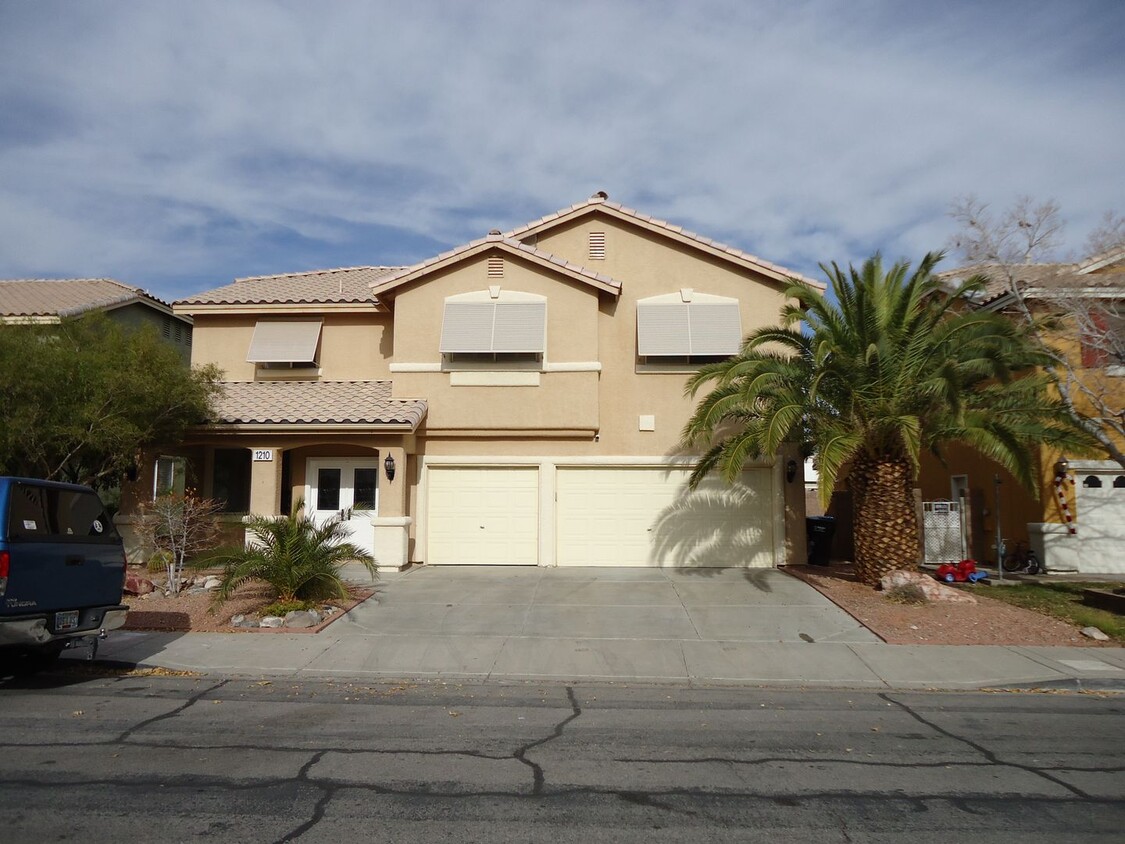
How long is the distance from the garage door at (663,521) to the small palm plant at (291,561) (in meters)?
5.74

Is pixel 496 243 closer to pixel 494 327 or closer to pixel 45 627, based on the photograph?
pixel 494 327

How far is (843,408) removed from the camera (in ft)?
44.7

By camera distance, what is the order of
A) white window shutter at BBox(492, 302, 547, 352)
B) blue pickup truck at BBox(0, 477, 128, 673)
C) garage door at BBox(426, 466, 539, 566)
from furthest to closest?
garage door at BBox(426, 466, 539, 566), white window shutter at BBox(492, 302, 547, 352), blue pickup truck at BBox(0, 477, 128, 673)

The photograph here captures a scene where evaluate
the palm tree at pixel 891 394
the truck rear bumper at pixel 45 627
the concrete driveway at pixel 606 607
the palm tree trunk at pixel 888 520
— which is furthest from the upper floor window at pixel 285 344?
the palm tree trunk at pixel 888 520

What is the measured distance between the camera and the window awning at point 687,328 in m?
17.0

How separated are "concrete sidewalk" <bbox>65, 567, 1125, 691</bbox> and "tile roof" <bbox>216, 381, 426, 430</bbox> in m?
3.67

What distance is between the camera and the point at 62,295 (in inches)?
890

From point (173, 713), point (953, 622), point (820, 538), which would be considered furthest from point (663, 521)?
point (173, 713)

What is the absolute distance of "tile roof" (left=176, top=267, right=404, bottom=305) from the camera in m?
18.4

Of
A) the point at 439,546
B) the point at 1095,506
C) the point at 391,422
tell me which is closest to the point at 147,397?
the point at 391,422

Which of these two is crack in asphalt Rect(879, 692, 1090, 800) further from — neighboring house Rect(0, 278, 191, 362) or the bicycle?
neighboring house Rect(0, 278, 191, 362)

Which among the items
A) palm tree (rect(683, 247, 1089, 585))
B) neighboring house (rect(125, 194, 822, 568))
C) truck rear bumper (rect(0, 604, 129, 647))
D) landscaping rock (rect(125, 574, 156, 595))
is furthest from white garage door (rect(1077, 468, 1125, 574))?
landscaping rock (rect(125, 574, 156, 595))

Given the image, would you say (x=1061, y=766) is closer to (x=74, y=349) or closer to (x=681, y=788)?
(x=681, y=788)

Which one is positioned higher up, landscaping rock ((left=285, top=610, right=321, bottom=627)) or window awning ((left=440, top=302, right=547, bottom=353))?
window awning ((left=440, top=302, right=547, bottom=353))
